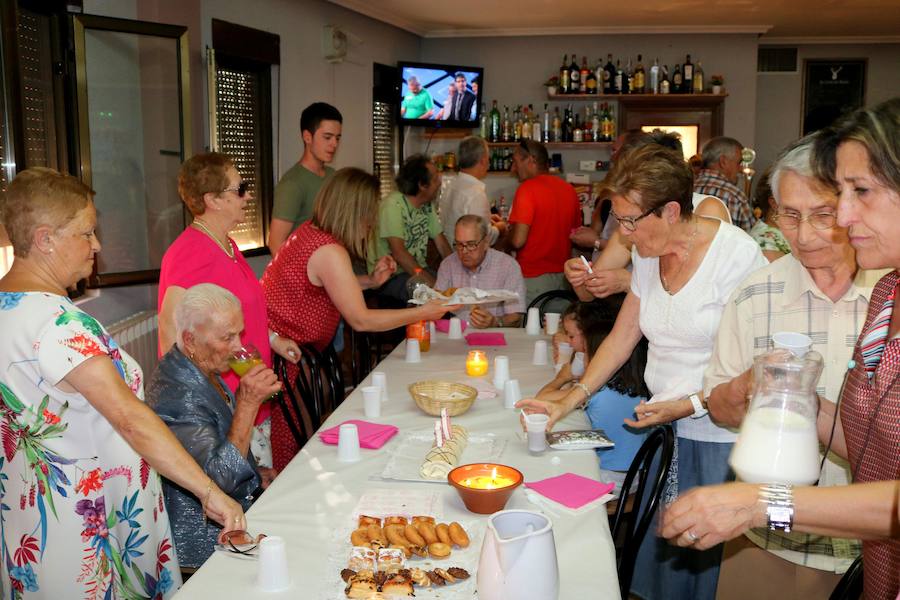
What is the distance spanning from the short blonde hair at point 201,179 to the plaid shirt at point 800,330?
6.36 ft

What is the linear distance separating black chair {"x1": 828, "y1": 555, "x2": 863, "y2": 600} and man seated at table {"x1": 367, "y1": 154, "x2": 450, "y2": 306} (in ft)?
12.9

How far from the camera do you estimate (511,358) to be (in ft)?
11.7

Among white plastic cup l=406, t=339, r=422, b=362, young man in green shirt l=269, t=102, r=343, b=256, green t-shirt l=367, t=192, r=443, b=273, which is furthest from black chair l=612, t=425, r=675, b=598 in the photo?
green t-shirt l=367, t=192, r=443, b=273

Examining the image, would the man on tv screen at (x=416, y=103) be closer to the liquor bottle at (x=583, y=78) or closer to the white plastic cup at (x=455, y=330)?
the liquor bottle at (x=583, y=78)

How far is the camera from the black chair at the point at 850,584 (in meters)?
1.59

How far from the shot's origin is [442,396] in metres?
2.76

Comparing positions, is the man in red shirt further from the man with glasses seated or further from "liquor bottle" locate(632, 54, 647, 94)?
the man with glasses seated

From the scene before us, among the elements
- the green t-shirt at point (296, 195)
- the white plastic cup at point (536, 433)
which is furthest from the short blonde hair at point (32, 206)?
the green t-shirt at point (296, 195)

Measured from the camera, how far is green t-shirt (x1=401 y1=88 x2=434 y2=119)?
7891 millimetres

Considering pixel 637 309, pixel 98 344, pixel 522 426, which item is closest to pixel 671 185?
pixel 637 309

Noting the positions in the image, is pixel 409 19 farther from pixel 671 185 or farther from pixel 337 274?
pixel 671 185

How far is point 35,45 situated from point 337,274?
1916 millimetres

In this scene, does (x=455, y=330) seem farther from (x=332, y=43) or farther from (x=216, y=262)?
(x=332, y=43)

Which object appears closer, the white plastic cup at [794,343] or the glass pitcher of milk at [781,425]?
the glass pitcher of milk at [781,425]
